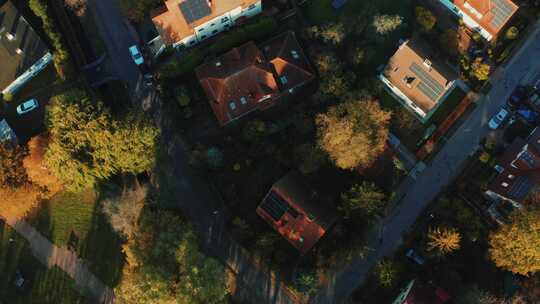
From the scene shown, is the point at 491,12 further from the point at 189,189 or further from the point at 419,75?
the point at 189,189

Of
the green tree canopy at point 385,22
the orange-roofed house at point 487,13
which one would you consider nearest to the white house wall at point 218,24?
the green tree canopy at point 385,22

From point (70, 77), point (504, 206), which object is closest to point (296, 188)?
point (504, 206)

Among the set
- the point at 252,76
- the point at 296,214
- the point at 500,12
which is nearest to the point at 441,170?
the point at 296,214

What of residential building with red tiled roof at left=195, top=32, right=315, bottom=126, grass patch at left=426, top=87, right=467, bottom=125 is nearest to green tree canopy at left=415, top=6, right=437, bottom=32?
grass patch at left=426, top=87, right=467, bottom=125

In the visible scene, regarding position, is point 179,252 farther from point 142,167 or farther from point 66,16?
point 66,16

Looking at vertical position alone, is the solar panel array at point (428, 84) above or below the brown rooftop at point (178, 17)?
below

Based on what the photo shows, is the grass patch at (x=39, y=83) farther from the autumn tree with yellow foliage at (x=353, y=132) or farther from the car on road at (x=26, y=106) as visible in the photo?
the autumn tree with yellow foliage at (x=353, y=132)

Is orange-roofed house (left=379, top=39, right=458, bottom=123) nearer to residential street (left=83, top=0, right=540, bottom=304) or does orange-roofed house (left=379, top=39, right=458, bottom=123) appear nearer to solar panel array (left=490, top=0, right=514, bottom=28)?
residential street (left=83, top=0, right=540, bottom=304)
